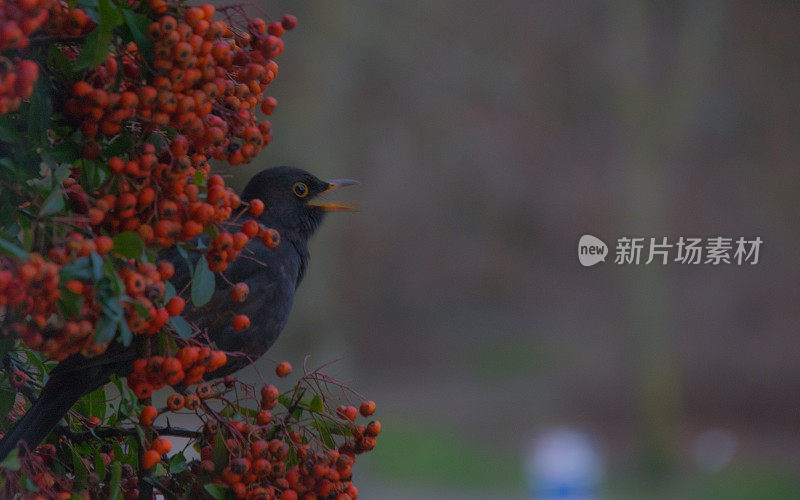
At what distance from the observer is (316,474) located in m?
1.17

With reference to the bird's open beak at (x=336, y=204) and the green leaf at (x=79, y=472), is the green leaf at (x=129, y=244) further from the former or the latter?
the bird's open beak at (x=336, y=204)

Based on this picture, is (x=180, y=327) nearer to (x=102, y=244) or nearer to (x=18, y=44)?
(x=102, y=244)

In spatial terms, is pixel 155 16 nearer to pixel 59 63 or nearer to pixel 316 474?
pixel 59 63

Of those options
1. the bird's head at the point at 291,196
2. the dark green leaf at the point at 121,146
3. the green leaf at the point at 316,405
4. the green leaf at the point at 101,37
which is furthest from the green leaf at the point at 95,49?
the bird's head at the point at 291,196

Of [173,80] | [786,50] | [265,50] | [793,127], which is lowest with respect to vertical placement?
[173,80]

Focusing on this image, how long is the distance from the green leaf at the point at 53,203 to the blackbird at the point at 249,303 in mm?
237

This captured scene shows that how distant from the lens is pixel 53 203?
0.89 meters

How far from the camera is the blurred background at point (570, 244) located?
7.37 meters

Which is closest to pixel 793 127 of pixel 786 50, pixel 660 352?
pixel 786 50

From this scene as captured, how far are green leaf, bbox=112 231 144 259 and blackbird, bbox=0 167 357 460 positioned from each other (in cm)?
17

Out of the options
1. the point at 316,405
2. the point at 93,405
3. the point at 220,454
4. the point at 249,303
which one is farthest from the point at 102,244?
the point at 249,303

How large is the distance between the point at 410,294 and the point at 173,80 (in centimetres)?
1125

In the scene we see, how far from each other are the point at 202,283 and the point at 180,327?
6cm

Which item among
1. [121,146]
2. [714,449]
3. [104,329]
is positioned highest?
[714,449]
